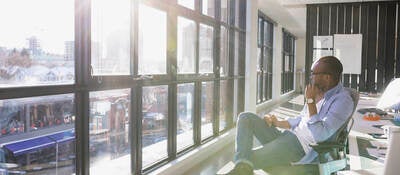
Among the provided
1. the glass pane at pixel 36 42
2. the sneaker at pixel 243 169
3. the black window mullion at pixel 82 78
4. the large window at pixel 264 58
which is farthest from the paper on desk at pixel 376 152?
the large window at pixel 264 58

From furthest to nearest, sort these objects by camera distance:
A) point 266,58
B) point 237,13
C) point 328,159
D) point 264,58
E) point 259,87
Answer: point 266,58
point 264,58
point 259,87
point 237,13
point 328,159

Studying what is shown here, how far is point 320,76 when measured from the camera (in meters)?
2.91

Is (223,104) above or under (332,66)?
under

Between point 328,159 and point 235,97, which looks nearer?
point 328,159

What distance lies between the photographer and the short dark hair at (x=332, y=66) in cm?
284

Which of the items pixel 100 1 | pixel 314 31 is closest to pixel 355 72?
pixel 314 31

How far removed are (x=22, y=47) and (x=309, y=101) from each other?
2.04 meters

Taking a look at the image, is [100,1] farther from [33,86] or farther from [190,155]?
[190,155]

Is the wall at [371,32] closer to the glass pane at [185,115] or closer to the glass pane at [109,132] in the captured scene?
the glass pane at [185,115]

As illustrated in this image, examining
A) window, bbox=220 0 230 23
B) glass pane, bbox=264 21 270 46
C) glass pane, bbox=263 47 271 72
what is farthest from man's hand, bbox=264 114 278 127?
glass pane, bbox=264 21 270 46

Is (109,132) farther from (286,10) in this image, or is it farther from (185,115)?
(286,10)

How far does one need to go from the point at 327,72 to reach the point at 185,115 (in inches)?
93.4

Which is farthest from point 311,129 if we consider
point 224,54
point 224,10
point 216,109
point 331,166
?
point 224,10

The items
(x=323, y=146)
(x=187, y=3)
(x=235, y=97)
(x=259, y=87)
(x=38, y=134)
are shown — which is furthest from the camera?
(x=259, y=87)
